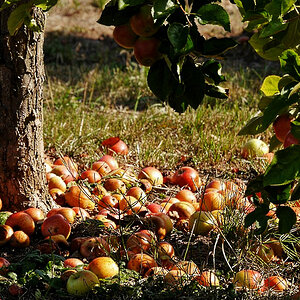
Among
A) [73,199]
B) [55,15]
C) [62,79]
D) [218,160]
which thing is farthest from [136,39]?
[55,15]

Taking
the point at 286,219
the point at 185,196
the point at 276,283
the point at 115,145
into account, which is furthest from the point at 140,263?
the point at 115,145

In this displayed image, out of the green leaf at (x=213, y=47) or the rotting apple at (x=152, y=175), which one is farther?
the rotting apple at (x=152, y=175)

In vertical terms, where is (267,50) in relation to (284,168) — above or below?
above

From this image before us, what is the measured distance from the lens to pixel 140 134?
4305mm

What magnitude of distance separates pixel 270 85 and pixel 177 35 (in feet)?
2.20

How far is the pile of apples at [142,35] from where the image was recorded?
141cm

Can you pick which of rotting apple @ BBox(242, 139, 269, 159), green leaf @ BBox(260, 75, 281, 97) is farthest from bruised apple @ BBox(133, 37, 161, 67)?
rotting apple @ BBox(242, 139, 269, 159)

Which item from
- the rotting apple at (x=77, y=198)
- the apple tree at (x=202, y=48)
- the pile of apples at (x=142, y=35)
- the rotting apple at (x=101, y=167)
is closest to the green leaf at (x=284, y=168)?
the apple tree at (x=202, y=48)

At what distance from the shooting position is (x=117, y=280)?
86.8 inches

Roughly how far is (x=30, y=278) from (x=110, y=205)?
2.40 ft

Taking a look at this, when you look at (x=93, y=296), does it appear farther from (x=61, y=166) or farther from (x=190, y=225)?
(x=61, y=166)

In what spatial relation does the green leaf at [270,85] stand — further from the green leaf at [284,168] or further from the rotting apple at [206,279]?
the rotting apple at [206,279]

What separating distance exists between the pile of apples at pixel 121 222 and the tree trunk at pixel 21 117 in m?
0.13

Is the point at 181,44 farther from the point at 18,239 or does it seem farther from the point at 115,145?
the point at 115,145
